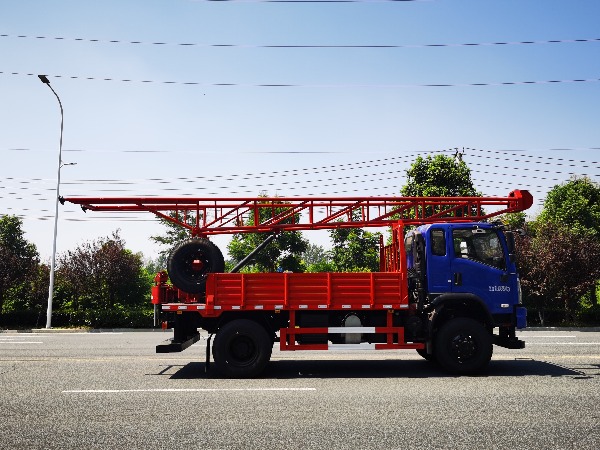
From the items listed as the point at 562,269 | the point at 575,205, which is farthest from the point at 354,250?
the point at 562,269

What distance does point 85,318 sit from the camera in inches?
1063

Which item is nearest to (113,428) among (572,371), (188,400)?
(188,400)

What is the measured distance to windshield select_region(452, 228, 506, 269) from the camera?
10.5 m

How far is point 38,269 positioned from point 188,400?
87.3 feet

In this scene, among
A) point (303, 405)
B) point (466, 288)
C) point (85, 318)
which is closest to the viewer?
point (303, 405)

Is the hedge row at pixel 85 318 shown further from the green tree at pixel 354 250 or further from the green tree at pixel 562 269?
the green tree at pixel 354 250

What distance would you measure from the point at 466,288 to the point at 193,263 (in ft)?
17.8

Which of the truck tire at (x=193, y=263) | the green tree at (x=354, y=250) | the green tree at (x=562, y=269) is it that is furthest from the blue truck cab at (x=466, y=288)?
the green tree at (x=354, y=250)

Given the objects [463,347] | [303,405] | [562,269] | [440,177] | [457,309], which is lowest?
[303,405]

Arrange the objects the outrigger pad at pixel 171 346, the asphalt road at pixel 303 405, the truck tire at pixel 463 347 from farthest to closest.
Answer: the truck tire at pixel 463 347, the outrigger pad at pixel 171 346, the asphalt road at pixel 303 405

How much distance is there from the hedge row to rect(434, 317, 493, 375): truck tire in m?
18.7

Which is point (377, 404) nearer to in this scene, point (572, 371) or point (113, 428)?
point (113, 428)

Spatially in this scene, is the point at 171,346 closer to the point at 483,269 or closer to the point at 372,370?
the point at 372,370

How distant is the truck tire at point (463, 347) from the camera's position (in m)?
9.99
